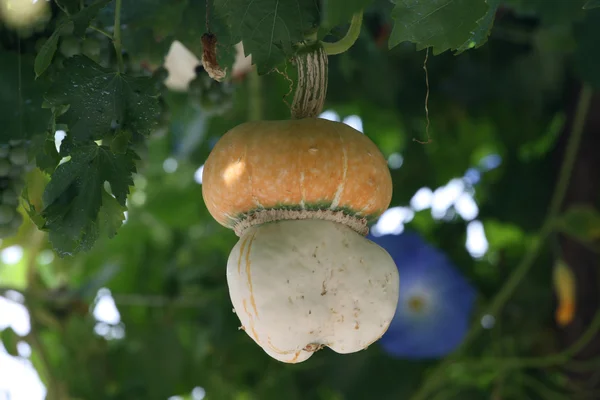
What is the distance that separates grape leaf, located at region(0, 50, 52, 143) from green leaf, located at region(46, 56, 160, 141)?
0.12 m

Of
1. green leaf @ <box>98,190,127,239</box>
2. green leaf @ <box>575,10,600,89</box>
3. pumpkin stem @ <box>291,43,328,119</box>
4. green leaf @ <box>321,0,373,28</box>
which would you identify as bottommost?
green leaf @ <box>575,10,600,89</box>

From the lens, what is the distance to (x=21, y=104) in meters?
0.68

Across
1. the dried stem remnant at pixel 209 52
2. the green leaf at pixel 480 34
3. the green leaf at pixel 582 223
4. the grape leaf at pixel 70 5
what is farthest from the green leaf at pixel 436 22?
the green leaf at pixel 582 223

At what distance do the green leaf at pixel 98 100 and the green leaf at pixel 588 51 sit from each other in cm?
74

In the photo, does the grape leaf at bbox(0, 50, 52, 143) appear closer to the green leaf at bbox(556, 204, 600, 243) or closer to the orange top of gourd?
the orange top of gourd

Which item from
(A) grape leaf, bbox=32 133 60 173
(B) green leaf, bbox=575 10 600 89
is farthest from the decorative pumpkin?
(B) green leaf, bbox=575 10 600 89

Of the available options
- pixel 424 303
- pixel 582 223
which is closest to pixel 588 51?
pixel 582 223

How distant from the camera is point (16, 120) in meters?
0.68

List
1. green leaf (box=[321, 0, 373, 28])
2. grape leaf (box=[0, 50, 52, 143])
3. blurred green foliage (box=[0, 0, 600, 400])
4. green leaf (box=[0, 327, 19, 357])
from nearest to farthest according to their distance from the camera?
green leaf (box=[321, 0, 373, 28]) → grape leaf (box=[0, 50, 52, 143]) → green leaf (box=[0, 327, 19, 357]) → blurred green foliage (box=[0, 0, 600, 400])

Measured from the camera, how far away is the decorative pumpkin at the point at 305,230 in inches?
20.6

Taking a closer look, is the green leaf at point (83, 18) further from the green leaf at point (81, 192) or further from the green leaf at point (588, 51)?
the green leaf at point (588, 51)

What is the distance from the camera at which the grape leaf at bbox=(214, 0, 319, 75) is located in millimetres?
547

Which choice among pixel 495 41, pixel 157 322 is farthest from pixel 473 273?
pixel 157 322

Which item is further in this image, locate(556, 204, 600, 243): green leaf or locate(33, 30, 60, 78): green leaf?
locate(556, 204, 600, 243): green leaf
